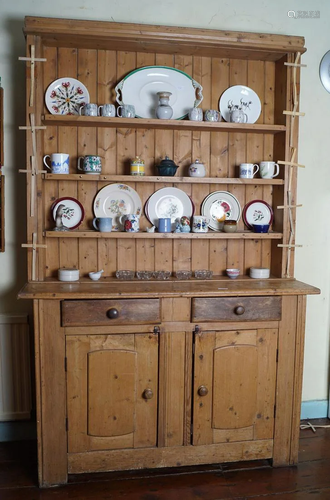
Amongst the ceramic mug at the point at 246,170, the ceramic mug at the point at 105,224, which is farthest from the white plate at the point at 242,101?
the ceramic mug at the point at 105,224

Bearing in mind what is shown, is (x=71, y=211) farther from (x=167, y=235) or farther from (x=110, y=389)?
(x=110, y=389)

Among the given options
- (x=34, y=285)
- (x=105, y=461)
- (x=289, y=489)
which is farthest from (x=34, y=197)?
(x=289, y=489)

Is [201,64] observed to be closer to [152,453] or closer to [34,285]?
[34,285]

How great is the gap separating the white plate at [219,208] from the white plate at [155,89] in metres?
0.47

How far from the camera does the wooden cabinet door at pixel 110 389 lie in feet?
6.93

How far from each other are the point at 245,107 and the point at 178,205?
655 millimetres

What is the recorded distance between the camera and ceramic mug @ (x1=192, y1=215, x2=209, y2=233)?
2438mm

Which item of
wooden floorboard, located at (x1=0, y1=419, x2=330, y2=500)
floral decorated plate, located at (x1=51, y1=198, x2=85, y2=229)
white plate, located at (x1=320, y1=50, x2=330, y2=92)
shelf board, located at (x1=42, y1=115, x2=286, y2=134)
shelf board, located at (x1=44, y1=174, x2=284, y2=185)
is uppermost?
white plate, located at (x1=320, y1=50, x2=330, y2=92)

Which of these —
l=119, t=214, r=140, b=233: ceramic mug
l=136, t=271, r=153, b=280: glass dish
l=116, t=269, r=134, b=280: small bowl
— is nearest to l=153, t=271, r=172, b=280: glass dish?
l=136, t=271, r=153, b=280: glass dish

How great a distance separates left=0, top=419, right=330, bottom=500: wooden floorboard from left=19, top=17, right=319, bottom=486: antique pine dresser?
7 cm

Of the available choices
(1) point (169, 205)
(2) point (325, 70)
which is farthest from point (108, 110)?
(2) point (325, 70)

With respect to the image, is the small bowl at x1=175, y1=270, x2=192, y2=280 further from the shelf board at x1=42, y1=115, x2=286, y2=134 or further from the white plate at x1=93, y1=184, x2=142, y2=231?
the shelf board at x1=42, y1=115, x2=286, y2=134

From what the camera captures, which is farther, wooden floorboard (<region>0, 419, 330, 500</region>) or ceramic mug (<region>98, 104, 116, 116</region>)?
ceramic mug (<region>98, 104, 116, 116</region>)

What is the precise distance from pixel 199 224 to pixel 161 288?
1.49 feet
